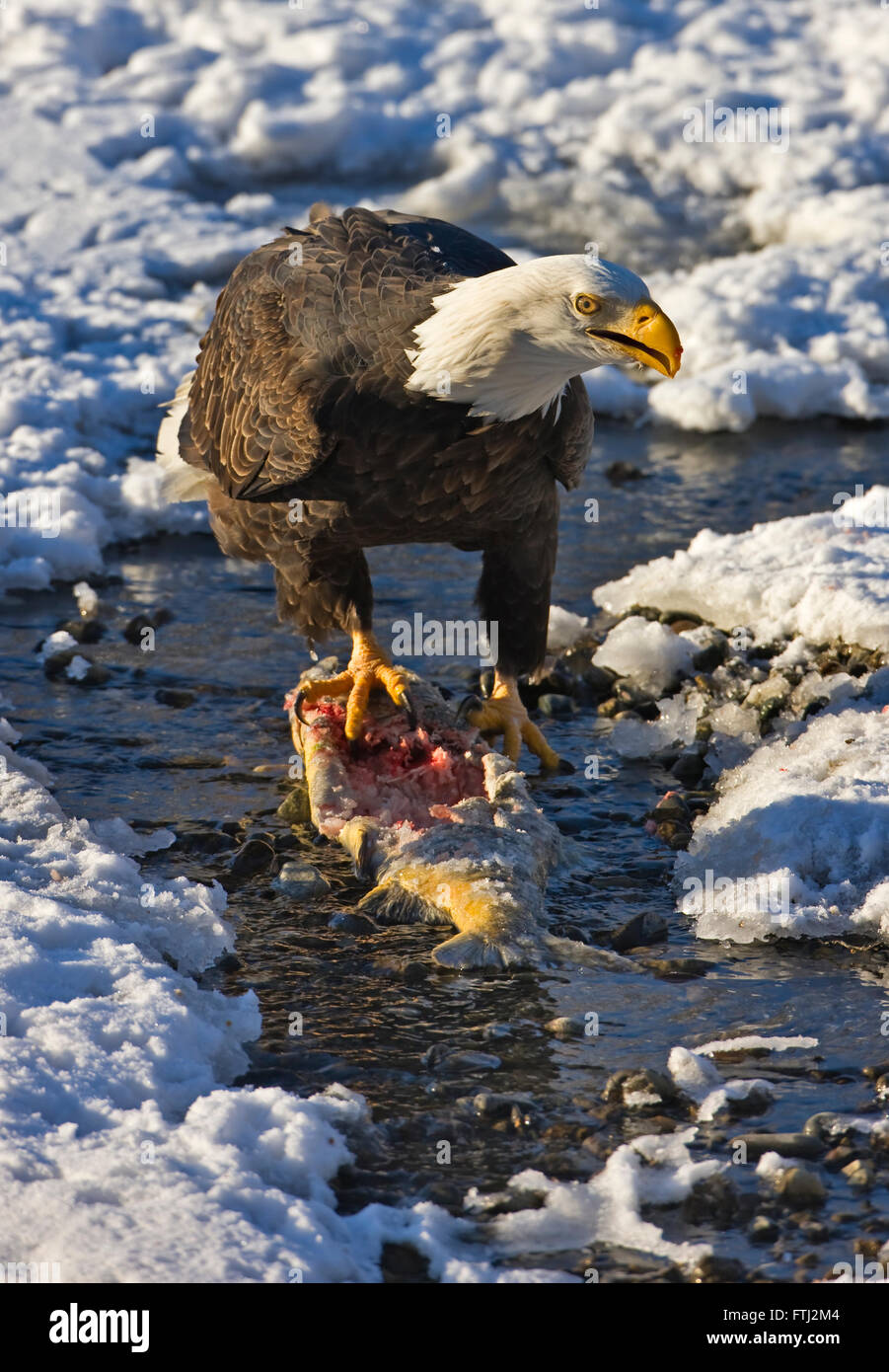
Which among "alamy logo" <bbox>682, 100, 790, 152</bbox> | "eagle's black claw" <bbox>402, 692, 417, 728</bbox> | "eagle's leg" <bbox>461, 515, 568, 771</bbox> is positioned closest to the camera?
"eagle's black claw" <bbox>402, 692, 417, 728</bbox>

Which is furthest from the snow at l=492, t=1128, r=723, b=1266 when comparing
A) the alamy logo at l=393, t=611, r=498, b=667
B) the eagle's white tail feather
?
the eagle's white tail feather

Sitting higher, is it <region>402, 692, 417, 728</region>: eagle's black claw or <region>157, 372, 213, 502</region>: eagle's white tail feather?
<region>157, 372, 213, 502</region>: eagle's white tail feather

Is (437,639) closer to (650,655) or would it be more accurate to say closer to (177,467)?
(650,655)

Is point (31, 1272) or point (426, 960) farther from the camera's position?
point (426, 960)

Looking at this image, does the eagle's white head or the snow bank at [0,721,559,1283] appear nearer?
the snow bank at [0,721,559,1283]

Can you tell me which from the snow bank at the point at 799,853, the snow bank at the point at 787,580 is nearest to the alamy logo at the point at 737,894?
the snow bank at the point at 799,853

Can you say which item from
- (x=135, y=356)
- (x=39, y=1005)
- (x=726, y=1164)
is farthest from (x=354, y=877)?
(x=135, y=356)

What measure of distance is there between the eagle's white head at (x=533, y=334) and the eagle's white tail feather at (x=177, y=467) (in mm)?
1958

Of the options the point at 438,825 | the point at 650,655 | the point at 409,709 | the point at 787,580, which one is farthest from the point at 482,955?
the point at 787,580

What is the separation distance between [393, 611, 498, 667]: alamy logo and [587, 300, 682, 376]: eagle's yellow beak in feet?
7.15

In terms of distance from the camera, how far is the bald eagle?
4.46 meters

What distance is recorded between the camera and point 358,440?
4.86 m

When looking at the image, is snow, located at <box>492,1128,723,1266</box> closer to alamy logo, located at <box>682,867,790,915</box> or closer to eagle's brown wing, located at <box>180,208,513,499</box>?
alamy logo, located at <box>682,867,790,915</box>

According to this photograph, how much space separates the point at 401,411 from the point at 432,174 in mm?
7511
